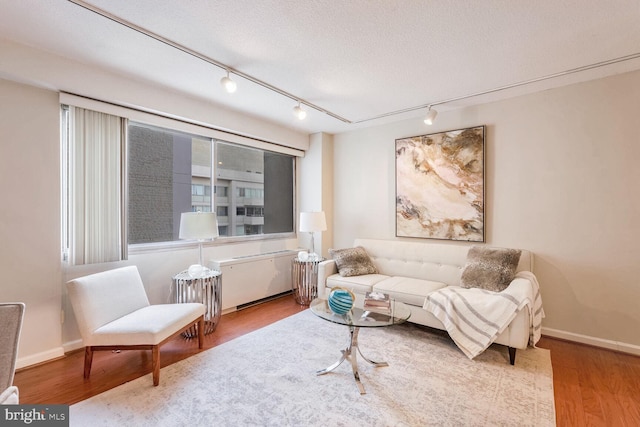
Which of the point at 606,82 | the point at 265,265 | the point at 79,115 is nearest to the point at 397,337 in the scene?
the point at 265,265

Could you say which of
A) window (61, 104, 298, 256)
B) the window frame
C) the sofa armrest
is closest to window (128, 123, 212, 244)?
window (61, 104, 298, 256)

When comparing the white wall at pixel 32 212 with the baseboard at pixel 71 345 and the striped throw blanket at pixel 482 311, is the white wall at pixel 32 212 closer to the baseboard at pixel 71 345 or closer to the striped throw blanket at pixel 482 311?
the baseboard at pixel 71 345

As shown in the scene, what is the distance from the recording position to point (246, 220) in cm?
418

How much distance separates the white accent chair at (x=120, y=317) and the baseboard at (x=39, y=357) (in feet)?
1.97

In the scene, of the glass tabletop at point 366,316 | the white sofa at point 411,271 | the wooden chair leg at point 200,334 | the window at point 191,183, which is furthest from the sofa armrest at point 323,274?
the wooden chair leg at point 200,334

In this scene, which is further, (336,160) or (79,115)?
(336,160)

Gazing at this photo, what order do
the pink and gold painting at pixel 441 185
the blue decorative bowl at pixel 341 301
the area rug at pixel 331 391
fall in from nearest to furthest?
the area rug at pixel 331 391
the blue decorative bowl at pixel 341 301
the pink and gold painting at pixel 441 185

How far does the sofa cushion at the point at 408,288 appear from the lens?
283cm

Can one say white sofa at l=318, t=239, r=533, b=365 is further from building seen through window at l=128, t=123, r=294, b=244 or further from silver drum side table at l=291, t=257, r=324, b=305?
building seen through window at l=128, t=123, r=294, b=244

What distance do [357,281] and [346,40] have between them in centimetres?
240

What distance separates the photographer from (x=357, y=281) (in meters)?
3.30

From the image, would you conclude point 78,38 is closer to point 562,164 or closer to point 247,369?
point 247,369

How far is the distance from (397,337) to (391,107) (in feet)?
8.54

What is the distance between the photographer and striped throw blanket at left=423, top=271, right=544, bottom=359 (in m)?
2.32
